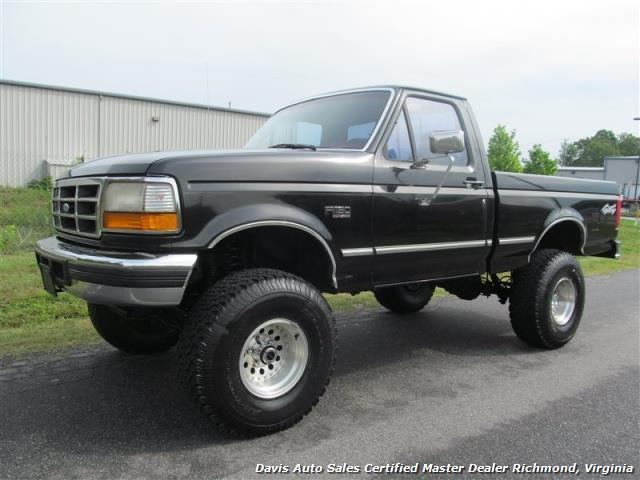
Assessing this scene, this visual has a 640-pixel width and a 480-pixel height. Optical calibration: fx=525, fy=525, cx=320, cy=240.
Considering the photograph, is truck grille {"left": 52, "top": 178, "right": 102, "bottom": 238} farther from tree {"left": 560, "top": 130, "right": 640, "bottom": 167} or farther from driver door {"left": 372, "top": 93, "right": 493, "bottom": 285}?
tree {"left": 560, "top": 130, "right": 640, "bottom": 167}

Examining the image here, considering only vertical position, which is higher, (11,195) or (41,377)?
(11,195)

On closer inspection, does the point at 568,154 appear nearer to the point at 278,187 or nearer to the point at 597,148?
the point at 597,148

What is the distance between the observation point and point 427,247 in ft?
12.7

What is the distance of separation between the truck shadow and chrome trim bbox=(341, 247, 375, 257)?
39.5 inches

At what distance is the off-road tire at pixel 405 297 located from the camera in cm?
581

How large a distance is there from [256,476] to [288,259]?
4.69 feet

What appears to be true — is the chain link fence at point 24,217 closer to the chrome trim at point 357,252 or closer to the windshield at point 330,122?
the windshield at point 330,122

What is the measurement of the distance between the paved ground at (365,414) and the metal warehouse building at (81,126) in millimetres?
15402

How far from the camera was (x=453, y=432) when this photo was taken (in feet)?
10.2

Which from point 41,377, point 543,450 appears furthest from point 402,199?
point 41,377

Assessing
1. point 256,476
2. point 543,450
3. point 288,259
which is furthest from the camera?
point 288,259

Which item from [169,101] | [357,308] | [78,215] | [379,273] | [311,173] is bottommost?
[357,308]

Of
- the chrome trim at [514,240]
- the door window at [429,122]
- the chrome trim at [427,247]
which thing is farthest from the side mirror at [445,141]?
the chrome trim at [514,240]

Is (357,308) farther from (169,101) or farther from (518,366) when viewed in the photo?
(169,101)
